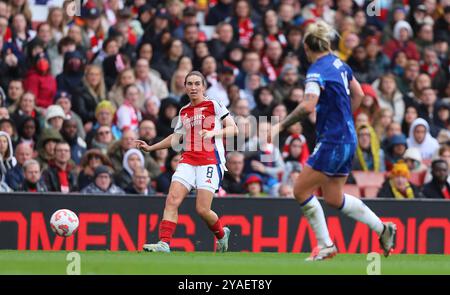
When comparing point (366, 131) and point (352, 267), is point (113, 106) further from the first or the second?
point (352, 267)

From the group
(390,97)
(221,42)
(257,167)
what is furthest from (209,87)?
(390,97)

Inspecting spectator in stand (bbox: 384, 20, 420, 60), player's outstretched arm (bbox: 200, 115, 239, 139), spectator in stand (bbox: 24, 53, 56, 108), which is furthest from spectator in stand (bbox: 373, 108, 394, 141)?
player's outstretched arm (bbox: 200, 115, 239, 139)

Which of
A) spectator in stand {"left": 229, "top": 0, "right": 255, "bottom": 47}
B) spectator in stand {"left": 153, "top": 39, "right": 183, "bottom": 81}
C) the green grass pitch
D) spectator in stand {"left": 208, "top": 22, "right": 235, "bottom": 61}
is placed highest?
spectator in stand {"left": 229, "top": 0, "right": 255, "bottom": 47}

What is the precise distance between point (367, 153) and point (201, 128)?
23.6ft

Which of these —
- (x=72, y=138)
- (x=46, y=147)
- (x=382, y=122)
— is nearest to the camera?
(x=46, y=147)

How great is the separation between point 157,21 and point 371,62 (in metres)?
4.21

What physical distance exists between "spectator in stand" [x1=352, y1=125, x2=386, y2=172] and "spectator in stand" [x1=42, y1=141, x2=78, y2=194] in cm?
504

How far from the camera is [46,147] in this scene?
778 inches

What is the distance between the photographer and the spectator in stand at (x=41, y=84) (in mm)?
21406

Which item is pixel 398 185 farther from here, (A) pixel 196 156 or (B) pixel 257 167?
(A) pixel 196 156

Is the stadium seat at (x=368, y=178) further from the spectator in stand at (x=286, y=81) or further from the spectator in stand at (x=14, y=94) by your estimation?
the spectator in stand at (x=14, y=94)

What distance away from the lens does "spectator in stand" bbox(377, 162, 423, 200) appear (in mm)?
20266

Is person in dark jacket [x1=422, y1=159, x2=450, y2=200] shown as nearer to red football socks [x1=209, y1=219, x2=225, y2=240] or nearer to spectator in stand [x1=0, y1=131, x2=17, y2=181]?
red football socks [x1=209, y1=219, x2=225, y2=240]

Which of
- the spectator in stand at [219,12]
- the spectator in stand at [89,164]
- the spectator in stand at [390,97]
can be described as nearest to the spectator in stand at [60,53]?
the spectator in stand at [89,164]
